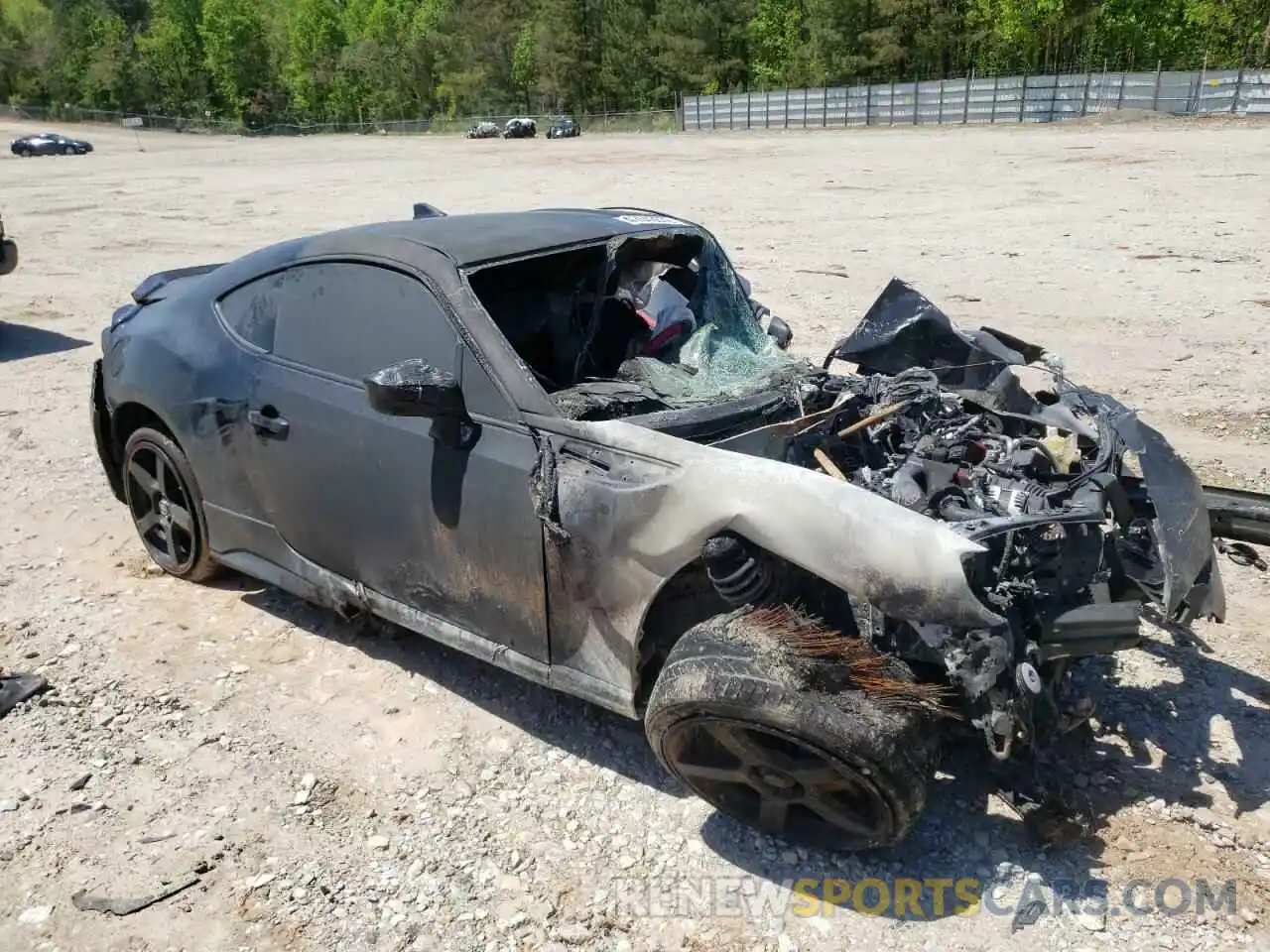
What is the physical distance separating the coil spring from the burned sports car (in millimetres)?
11

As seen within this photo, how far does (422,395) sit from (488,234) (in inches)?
41.0

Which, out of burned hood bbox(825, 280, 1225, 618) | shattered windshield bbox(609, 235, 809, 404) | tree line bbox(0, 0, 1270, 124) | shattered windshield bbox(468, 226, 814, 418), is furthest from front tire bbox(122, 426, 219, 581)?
tree line bbox(0, 0, 1270, 124)

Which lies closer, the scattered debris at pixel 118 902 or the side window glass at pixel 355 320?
the scattered debris at pixel 118 902

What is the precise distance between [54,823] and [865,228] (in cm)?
1291

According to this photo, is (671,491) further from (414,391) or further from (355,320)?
(355,320)

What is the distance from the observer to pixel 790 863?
3041 millimetres

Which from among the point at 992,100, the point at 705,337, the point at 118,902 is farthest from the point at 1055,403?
the point at 992,100

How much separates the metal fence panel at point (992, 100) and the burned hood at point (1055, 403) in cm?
3677

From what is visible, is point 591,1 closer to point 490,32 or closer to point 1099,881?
point 490,32

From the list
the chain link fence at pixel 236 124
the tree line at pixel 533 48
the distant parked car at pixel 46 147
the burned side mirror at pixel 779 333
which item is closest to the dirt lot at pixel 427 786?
the burned side mirror at pixel 779 333

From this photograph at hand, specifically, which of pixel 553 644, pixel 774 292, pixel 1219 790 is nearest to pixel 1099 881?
pixel 1219 790

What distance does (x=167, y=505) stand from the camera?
15.2 ft

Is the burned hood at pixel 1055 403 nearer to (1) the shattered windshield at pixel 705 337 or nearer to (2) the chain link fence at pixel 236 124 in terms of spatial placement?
(1) the shattered windshield at pixel 705 337

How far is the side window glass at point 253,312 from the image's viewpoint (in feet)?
13.4
